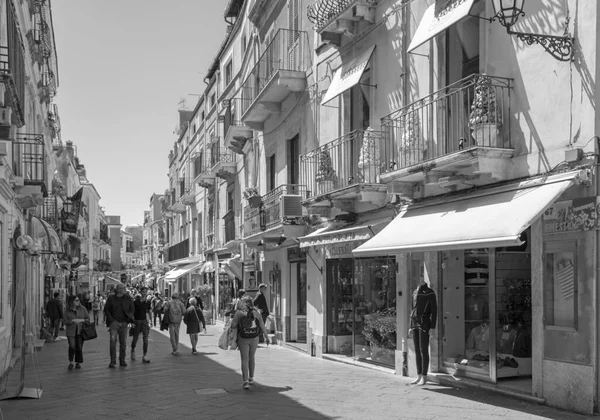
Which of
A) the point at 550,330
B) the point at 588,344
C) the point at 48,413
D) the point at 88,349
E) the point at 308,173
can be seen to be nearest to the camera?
the point at 588,344

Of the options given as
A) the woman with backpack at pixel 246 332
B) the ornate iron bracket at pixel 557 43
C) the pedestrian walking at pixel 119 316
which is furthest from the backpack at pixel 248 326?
the ornate iron bracket at pixel 557 43

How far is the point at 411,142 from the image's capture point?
10.9m

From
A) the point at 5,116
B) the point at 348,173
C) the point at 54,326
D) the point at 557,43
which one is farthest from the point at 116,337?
the point at 557,43

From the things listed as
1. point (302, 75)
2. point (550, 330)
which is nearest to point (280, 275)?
point (302, 75)

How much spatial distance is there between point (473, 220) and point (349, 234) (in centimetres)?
Result: 382

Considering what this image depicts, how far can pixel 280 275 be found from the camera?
18.6 meters

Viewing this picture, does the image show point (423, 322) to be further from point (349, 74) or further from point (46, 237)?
point (46, 237)

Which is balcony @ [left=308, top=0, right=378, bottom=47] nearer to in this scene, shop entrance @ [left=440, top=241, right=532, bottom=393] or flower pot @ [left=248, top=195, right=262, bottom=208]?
shop entrance @ [left=440, top=241, right=532, bottom=393]

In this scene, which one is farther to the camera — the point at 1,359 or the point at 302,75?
the point at 302,75

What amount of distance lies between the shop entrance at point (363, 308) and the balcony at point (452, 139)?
206 centimetres

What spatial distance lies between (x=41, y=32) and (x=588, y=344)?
1721 centimetres

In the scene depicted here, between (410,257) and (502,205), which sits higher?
(502,205)

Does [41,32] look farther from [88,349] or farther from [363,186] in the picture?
[363,186]

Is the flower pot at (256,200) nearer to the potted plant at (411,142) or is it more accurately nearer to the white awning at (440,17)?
the potted plant at (411,142)
